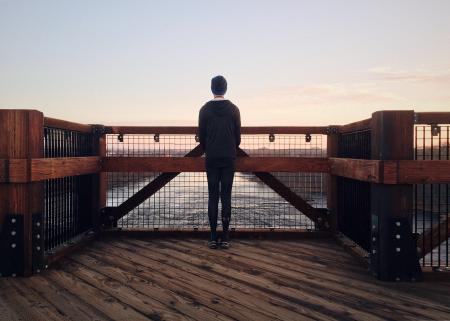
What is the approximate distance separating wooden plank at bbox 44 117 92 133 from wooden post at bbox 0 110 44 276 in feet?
0.68

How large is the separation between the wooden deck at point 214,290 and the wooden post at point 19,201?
215mm

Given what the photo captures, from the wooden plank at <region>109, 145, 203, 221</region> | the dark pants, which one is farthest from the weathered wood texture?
the dark pants

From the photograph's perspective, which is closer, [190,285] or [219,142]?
[190,285]

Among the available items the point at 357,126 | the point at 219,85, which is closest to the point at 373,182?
the point at 357,126

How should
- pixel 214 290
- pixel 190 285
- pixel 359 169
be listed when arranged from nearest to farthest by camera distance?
pixel 214 290 < pixel 190 285 < pixel 359 169

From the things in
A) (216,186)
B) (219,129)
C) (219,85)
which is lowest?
(216,186)

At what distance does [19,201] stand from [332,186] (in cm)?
408

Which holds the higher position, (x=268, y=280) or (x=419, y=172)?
(x=419, y=172)

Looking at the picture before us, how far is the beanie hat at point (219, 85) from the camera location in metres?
5.07

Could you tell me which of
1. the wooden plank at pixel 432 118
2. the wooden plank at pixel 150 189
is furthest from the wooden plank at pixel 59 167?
the wooden plank at pixel 432 118

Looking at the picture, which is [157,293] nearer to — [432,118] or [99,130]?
[432,118]

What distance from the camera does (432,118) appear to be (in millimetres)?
3549

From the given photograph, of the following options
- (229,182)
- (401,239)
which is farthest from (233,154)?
(401,239)

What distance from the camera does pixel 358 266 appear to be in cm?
409
